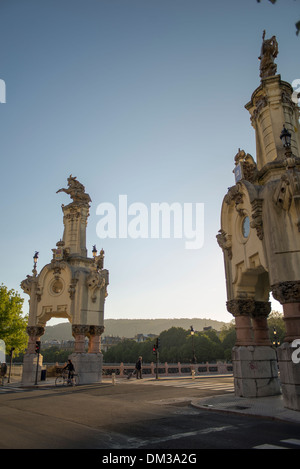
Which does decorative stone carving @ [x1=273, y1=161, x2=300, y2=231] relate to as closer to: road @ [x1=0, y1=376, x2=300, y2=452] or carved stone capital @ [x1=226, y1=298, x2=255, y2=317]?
carved stone capital @ [x1=226, y1=298, x2=255, y2=317]

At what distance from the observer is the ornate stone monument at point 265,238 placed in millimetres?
12539

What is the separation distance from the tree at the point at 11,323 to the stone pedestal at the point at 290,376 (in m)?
33.3

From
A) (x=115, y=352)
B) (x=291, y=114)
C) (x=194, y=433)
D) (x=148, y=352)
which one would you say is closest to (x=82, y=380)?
(x=194, y=433)

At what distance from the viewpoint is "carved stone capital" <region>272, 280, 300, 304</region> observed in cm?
1227

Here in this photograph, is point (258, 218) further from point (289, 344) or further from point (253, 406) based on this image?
point (253, 406)

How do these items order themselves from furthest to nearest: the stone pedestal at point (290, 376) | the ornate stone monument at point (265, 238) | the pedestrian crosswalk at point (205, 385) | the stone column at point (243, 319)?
the pedestrian crosswalk at point (205, 385) → the stone column at point (243, 319) → the ornate stone monument at point (265, 238) → the stone pedestal at point (290, 376)

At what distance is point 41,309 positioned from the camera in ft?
97.1

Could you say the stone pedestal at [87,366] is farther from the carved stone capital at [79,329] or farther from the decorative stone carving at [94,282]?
the decorative stone carving at [94,282]

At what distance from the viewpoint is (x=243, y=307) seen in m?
16.3

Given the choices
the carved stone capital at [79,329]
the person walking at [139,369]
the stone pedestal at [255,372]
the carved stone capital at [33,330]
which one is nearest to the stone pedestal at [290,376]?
the stone pedestal at [255,372]

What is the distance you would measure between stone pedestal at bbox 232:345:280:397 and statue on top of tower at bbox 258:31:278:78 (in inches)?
531
